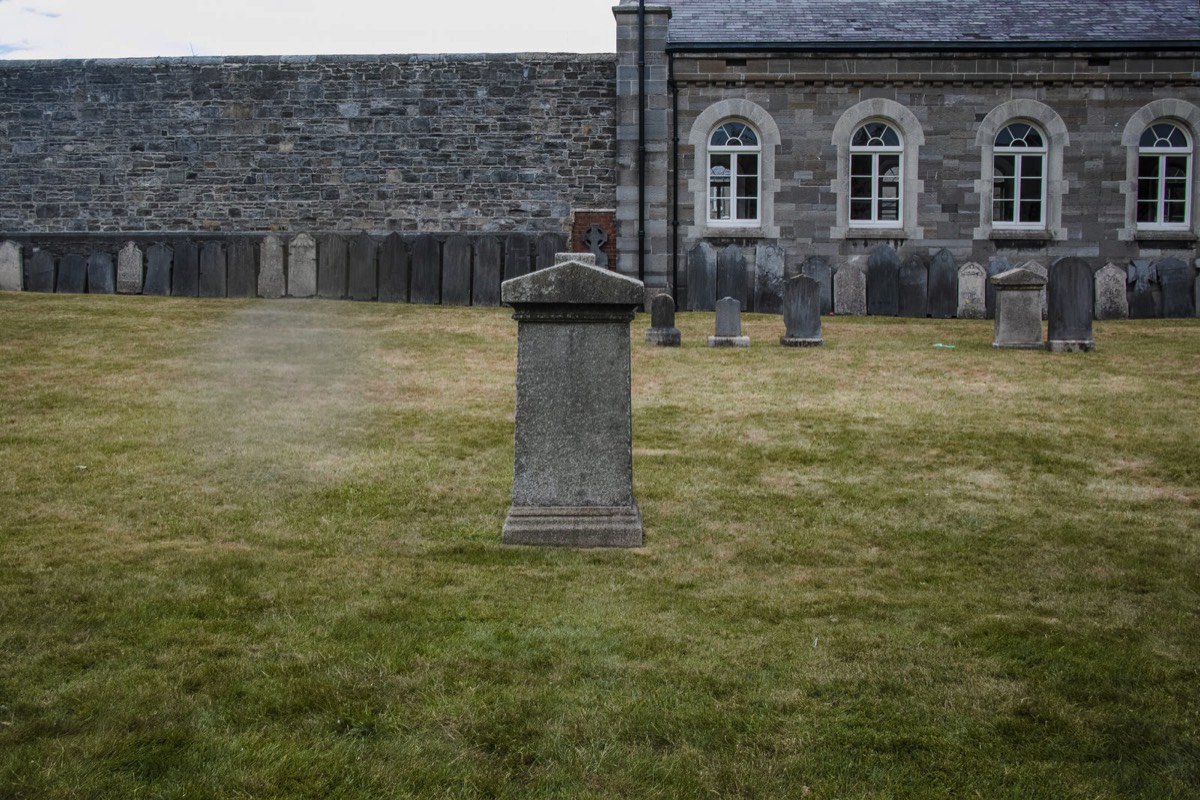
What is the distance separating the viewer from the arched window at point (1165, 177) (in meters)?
21.1

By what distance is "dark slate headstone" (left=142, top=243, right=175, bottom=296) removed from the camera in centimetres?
1905

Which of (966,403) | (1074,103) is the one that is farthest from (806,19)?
(966,403)

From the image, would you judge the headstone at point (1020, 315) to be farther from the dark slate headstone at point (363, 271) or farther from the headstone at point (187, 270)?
the headstone at point (187, 270)

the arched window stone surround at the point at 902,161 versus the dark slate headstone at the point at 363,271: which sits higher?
the arched window stone surround at the point at 902,161

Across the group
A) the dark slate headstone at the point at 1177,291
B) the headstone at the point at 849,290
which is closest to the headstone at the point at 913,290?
the headstone at the point at 849,290

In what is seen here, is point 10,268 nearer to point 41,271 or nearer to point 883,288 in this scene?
point 41,271

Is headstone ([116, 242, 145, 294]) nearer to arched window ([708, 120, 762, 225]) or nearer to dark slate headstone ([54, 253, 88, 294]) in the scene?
dark slate headstone ([54, 253, 88, 294])

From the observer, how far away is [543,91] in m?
20.8

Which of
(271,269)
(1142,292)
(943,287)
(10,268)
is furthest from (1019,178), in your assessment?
(10,268)

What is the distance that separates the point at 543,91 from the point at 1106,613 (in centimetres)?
1744

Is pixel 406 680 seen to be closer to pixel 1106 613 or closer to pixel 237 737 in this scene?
pixel 237 737

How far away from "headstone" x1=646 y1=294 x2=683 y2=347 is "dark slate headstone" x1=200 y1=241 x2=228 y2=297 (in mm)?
8119

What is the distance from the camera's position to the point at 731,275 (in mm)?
19578

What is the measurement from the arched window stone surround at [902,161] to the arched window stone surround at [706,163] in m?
1.10
